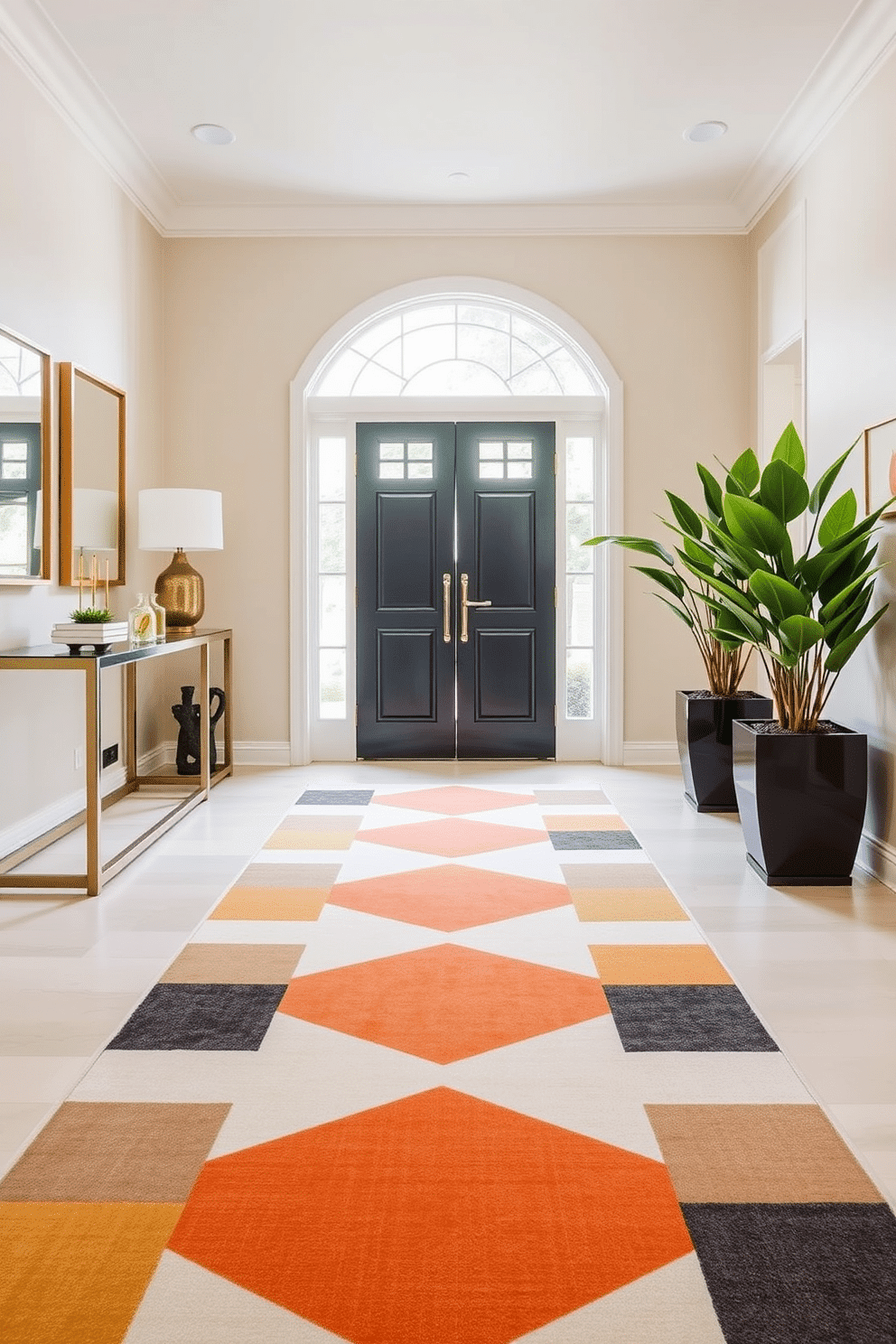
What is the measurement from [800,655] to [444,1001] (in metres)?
1.71

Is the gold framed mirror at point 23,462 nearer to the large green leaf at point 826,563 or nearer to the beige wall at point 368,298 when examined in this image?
the beige wall at point 368,298

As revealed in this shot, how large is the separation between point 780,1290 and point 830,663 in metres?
2.34

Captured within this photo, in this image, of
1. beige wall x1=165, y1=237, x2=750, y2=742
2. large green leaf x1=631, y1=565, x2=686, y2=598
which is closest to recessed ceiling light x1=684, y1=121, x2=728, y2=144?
beige wall x1=165, y1=237, x2=750, y2=742

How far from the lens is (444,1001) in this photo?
7.84 feet

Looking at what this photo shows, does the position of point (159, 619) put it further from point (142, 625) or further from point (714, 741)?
point (714, 741)

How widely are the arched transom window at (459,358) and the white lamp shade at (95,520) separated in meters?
1.53

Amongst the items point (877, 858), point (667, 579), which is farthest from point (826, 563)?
point (877, 858)

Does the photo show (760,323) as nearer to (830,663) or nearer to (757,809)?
(830,663)

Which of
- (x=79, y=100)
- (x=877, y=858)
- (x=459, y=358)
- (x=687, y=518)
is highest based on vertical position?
(x=79, y=100)

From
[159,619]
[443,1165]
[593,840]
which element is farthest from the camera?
[159,619]

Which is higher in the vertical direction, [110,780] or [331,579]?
[331,579]

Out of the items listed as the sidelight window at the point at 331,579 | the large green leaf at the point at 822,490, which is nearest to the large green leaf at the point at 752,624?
the large green leaf at the point at 822,490

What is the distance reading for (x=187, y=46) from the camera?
12.6ft

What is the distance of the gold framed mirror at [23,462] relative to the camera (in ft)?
11.7
